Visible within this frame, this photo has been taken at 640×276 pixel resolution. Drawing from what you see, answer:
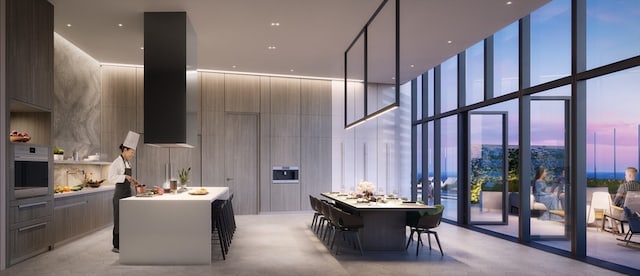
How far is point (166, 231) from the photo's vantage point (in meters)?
5.34

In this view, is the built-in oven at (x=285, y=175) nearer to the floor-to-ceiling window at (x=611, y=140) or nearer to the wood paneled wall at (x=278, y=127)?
the wood paneled wall at (x=278, y=127)

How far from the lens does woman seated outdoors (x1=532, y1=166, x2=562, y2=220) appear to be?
6.72m

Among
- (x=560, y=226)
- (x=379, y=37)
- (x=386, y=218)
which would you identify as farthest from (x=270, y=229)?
(x=560, y=226)

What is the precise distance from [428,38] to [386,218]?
3.16 metres

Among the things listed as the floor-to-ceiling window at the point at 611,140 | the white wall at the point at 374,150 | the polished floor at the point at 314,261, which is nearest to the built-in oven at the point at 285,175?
the white wall at the point at 374,150

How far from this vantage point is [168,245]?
5363mm

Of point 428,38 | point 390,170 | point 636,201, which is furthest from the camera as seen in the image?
point 390,170

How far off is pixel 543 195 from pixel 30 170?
24.1 ft

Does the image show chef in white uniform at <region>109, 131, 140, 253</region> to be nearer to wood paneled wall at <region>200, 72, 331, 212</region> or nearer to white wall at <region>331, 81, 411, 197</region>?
wood paneled wall at <region>200, 72, 331, 212</region>

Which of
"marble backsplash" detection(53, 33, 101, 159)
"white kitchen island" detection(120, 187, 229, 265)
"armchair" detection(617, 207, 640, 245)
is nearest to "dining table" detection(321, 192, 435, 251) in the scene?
"white kitchen island" detection(120, 187, 229, 265)

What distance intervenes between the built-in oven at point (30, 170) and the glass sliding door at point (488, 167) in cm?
743

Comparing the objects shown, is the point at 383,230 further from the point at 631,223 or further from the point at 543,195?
the point at 631,223

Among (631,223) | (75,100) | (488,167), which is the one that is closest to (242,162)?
(75,100)

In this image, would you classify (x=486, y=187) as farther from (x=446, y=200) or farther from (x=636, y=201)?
(x=636, y=201)
